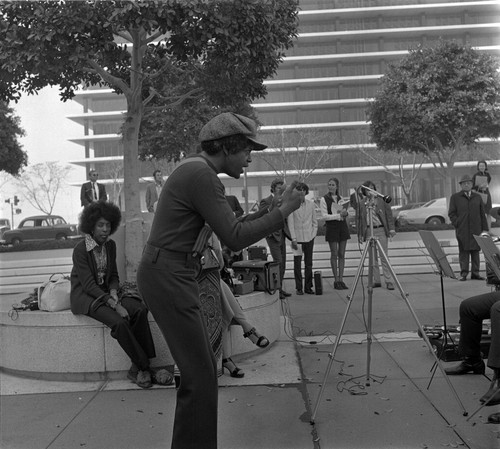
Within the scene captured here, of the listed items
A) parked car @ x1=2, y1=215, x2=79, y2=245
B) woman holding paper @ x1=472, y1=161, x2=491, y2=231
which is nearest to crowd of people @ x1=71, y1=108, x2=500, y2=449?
woman holding paper @ x1=472, y1=161, x2=491, y2=231

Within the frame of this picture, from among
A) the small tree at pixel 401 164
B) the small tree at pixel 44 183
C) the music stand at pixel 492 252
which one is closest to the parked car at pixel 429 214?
the small tree at pixel 401 164

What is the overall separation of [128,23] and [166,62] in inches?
81.2

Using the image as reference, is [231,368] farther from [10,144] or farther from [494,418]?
[10,144]

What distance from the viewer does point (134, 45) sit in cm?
845

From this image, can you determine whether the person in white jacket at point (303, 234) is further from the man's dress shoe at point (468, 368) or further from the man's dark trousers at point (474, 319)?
the man's dark trousers at point (474, 319)

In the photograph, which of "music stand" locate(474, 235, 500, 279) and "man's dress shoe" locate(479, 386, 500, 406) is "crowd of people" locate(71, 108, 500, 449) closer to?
"man's dress shoe" locate(479, 386, 500, 406)

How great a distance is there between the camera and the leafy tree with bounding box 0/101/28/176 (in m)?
21.5

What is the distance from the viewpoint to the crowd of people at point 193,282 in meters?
2.84

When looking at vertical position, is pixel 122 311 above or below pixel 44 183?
above

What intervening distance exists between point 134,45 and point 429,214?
20.4 meters

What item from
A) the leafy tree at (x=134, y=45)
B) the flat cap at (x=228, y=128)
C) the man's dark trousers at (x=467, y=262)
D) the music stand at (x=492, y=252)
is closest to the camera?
the flat cap at (x=228, y=128)

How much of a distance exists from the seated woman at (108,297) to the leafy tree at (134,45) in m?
1.76

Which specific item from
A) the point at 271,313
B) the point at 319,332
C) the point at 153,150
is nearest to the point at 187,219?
the point at 271,313

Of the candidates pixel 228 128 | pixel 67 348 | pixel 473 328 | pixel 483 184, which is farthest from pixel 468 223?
pixel 228 128
